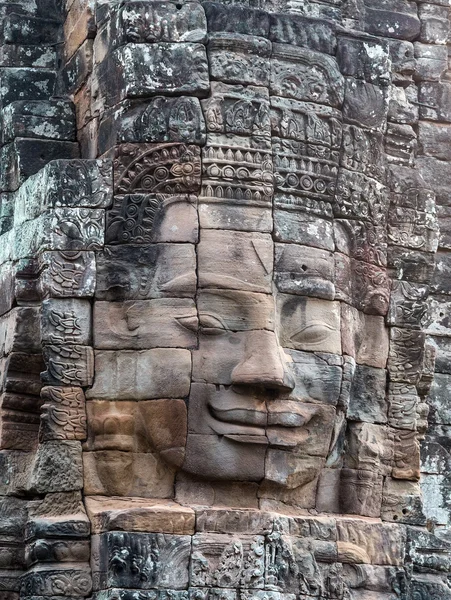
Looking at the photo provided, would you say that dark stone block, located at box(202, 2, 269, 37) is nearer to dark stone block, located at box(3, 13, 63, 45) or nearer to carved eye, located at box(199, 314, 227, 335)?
dark stone block, located at box(3, 13, 63, 45)

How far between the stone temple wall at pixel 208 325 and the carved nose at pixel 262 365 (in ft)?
0.05

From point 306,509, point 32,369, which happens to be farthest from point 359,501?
point 32,369

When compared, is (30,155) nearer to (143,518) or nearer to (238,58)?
(238,58)

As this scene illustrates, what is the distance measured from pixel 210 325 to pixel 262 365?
46 centimetres

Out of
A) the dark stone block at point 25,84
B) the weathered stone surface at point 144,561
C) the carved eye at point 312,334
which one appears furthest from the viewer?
the dark stone block at point 25,84

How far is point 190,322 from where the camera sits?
14492 mm

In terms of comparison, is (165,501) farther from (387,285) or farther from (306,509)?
(387,285)

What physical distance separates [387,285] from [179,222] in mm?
1819

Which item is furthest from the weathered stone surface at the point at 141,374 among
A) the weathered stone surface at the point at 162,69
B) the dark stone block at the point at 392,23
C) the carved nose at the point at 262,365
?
the dark stone block at the point at 392,23

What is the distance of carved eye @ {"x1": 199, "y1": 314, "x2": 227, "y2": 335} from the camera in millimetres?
14531

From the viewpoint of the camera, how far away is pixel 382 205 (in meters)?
15.6

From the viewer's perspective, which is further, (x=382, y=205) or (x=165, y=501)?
(x=382, y=205)

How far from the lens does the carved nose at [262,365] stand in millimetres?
14398

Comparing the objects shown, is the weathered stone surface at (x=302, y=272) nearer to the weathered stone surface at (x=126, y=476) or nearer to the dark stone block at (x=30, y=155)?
the weathered stone surface at (x=126, y=476)
